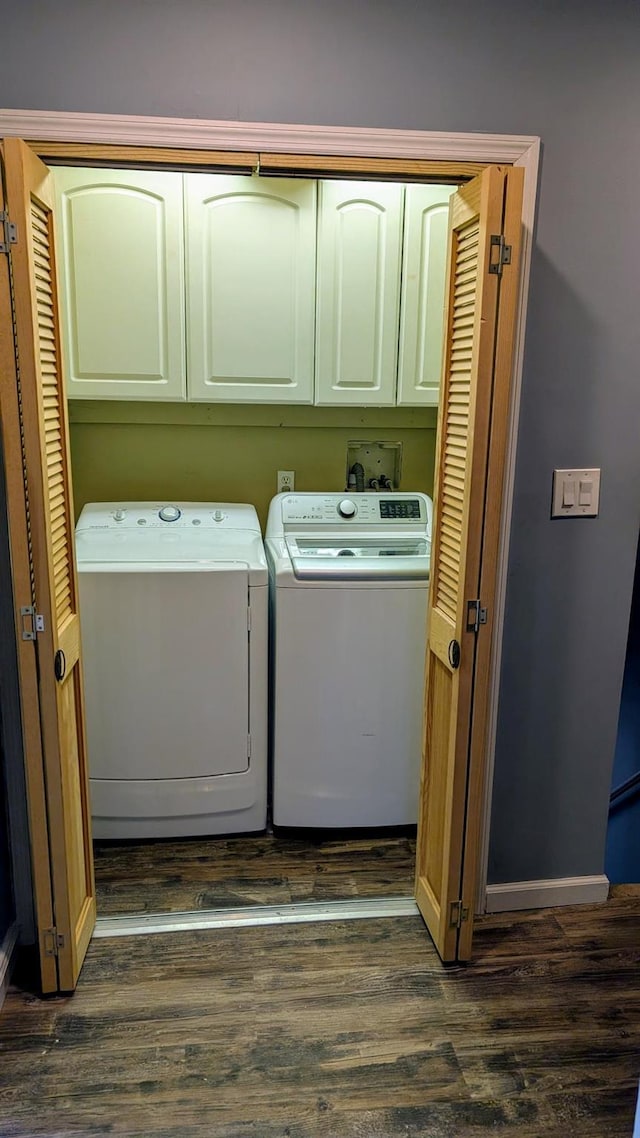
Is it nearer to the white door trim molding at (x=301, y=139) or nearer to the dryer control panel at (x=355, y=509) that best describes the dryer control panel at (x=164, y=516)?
the dryer control panel at (x=355, y=509)

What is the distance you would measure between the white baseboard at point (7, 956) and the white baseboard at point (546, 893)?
1.28 metres

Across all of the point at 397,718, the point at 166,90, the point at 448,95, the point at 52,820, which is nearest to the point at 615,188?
the point at 448,95

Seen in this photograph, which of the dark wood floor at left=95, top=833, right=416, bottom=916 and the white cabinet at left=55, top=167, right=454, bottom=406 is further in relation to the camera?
the white cabinet at left=55, top=167, right=454, bottom=406

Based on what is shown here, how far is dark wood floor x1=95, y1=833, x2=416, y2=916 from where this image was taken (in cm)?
231

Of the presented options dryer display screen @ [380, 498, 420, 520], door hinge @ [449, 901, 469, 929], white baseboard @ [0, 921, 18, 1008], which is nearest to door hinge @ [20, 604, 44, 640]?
white baseboard @ [0, 921, 18, 1008]

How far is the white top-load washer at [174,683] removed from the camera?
2398 mm

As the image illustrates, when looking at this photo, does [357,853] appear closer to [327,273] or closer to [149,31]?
[327,273]

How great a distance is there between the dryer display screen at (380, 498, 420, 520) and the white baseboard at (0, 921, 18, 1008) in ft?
5.91

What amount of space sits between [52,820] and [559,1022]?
129cm

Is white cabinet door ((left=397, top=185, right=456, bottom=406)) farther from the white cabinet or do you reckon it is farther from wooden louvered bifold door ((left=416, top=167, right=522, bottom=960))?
wooden louvered bifold door ((left=416, top=167, right=522, bottom=960))

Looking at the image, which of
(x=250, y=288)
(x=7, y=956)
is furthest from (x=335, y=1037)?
(x=250, y=288)

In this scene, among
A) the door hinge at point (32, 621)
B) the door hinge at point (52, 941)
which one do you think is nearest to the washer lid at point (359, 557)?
the door hinge at point (32, 621)

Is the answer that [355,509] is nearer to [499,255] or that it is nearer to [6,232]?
[499,255]

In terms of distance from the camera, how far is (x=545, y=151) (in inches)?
70.5
